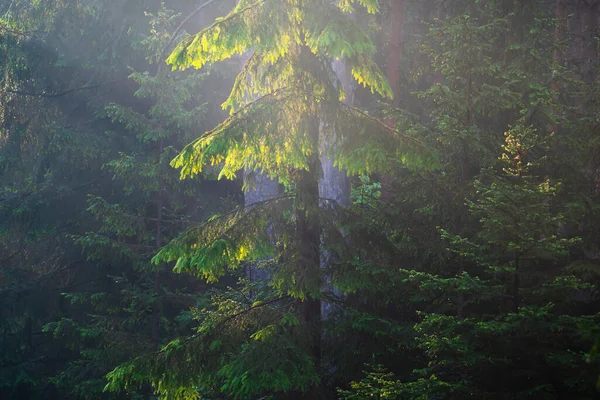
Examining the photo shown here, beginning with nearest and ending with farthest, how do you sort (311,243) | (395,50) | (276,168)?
(276,168) → (311,243) → (395,50)

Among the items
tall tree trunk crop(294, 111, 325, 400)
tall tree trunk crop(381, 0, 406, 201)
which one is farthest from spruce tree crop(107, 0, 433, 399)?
tall tree trunk crop(381, 0, 406, 201)

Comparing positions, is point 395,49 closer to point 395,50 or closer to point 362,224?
point 395,50

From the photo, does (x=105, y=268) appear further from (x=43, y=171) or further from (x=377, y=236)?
(x=377, y=236)

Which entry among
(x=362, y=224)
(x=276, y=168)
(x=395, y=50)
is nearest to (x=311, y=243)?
(x=362, y=224)

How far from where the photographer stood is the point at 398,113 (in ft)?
27.3

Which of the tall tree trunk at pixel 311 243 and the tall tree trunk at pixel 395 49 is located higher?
the tall tree trunk at pixel 395 49

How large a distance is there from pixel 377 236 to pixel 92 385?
7531 mm

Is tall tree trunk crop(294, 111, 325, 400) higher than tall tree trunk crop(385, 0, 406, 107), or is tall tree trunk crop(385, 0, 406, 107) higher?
tall tree trunk crop(385, 0, 406, 107)

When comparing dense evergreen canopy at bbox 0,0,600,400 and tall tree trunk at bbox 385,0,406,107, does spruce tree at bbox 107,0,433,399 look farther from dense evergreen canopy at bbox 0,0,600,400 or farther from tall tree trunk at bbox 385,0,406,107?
tall tree trunk at bbox 385,0,406,107

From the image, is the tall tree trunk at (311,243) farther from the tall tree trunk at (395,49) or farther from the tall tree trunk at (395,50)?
the tall tree trunk at (395,49)

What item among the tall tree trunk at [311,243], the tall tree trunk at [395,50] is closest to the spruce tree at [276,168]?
the tall tree trunk at [311,243]

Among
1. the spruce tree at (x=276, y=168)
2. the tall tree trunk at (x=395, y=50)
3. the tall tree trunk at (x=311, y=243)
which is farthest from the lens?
the tall tree trunk at (x=395, y=50)

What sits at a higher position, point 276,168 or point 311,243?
point 276,168

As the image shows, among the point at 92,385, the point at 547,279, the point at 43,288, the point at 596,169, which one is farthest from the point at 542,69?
Answer: the point at 43,288
